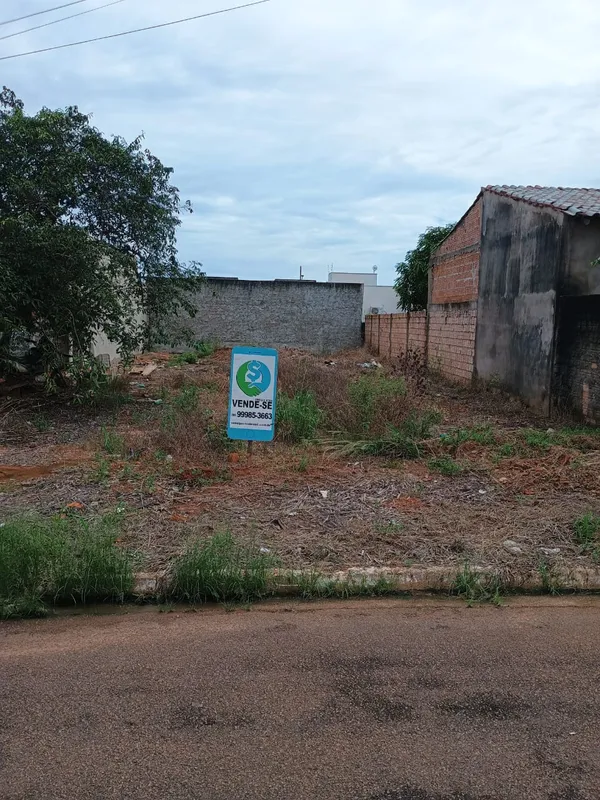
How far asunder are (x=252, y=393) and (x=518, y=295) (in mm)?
8323

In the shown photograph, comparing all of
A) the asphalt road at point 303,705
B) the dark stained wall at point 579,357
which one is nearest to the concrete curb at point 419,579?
the asphalt road at point 303,705

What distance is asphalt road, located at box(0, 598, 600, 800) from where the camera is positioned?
2.57 meters

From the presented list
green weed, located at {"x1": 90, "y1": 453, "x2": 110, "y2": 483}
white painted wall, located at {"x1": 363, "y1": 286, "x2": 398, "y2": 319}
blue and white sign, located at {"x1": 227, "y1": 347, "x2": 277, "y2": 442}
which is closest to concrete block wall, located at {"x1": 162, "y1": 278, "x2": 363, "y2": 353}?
green weed, located at {"x1": 90, "y1": 453, "x2": 110, "y2": 483}

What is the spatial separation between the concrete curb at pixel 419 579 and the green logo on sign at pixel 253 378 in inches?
105

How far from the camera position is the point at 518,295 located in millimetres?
13312

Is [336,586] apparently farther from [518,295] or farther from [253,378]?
[518,295]

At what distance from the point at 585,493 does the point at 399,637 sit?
3522 mm

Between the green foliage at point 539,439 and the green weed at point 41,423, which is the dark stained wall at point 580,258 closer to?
the green foliage at point 539,439

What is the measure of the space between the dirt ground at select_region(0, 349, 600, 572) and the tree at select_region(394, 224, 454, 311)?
17152 millimetres

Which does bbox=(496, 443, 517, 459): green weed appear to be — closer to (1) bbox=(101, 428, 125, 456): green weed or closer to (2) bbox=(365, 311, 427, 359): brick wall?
(1) bbox=(101, 428, 125, 456): green weed

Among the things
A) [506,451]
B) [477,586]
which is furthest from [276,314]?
[477,586]

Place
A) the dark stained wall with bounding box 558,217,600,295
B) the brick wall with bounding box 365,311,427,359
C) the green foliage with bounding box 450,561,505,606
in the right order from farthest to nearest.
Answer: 1. the brick wall with bounding box 365,311,427,359
2. the dark stained wall with bounding box 558,217,600,295
3. the green foliage with bounding box 450,561,505,606

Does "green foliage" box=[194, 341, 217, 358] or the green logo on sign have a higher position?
the green logo on sign

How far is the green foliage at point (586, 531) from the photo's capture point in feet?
17.0
